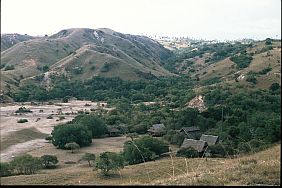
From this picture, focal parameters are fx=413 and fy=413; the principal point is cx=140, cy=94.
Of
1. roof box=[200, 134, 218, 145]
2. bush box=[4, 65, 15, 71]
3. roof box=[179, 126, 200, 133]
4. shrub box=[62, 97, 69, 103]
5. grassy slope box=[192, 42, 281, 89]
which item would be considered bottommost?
roof box=[200, 134, 218, 145]

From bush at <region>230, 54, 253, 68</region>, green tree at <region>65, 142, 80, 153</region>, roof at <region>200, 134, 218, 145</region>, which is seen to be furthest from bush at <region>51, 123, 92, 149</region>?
bush at <region>230, 54, 253, 68</region>

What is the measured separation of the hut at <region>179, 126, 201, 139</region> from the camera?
52250 mm

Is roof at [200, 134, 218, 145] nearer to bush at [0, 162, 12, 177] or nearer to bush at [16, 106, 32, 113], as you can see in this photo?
bush at [0, 162, 12, 177]

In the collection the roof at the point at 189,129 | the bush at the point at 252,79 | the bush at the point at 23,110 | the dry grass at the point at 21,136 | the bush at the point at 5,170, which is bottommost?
the bush at the point at 5,170

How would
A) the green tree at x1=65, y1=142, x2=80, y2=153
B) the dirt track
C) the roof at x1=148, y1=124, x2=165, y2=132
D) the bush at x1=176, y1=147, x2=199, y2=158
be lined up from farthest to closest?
1. the roof at x1=148, y1=124, x2=165, y2=132
2. the dirt track
3. the green tree at x1=65, y1=142, x2=80, y2=153
4. the bush at x1=176, y1=147, x2=199, y2=158

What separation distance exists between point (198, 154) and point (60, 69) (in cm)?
8612

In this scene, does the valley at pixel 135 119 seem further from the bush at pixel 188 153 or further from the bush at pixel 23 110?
the bush at pixel 23 110

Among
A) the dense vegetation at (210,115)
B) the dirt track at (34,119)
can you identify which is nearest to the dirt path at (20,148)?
the dirt track at (34,119)

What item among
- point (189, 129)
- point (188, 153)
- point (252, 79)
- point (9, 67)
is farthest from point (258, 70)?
point (9, 67)

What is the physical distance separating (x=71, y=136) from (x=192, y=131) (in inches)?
616

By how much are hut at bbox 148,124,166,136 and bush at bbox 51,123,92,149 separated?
28.9ft

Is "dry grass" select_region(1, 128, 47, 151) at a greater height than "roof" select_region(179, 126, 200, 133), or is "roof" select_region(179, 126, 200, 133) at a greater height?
"roof" select_region(179, 126, 200, 133)

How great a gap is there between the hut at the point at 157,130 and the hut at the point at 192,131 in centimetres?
406

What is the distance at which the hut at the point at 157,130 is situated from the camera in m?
57.5
